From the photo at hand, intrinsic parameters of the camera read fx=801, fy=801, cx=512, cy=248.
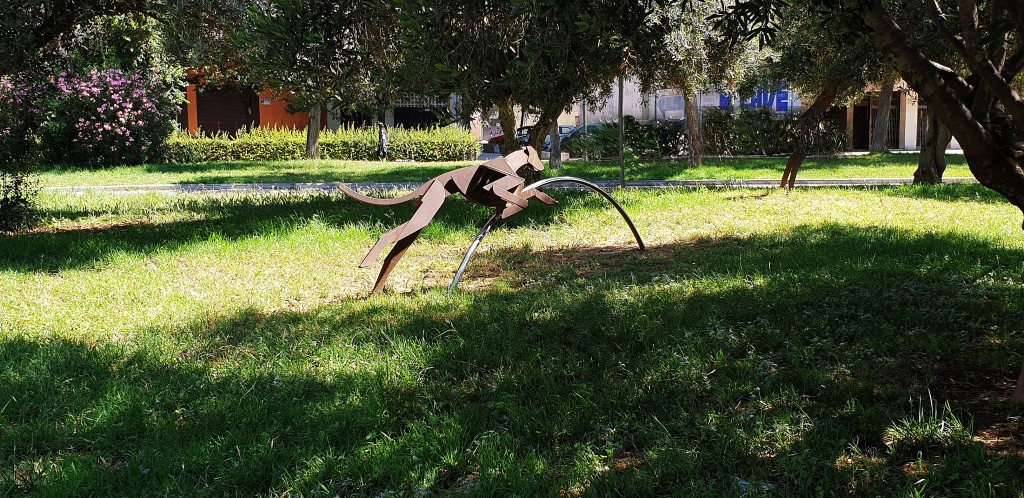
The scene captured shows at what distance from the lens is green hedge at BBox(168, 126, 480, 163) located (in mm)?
25406

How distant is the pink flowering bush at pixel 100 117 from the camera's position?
797 inches

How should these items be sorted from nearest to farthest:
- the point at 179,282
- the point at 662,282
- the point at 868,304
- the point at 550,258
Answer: the point at 868,304 < the point at 662,282 < the point at 179,282 < the point at 550,258

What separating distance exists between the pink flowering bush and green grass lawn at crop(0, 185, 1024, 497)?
14.6 metres

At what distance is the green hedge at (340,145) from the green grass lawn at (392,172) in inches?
127

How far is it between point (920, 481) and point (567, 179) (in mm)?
4091

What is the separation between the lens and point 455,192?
5.94 metres

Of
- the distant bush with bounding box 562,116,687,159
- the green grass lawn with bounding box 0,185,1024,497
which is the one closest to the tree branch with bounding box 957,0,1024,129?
the green grass lawn with bounding box 0,185,1024,497

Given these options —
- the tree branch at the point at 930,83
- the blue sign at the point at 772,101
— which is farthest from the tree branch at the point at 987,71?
the blue sign at the point at 772,101

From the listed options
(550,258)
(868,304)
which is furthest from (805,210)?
(868,304)

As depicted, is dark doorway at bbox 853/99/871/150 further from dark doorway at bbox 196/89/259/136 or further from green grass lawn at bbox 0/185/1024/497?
green grass lawn at bbox 0/185/1024/497

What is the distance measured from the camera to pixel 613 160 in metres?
23.9

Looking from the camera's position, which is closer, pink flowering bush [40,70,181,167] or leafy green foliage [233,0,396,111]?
leafy green foliage [233,0,396,111]

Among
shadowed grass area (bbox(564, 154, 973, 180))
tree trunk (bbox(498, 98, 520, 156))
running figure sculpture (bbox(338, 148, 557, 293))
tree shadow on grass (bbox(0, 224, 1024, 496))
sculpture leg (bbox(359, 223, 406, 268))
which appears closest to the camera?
tree shadow on grass (bbox(0, 224, 1024, 496))

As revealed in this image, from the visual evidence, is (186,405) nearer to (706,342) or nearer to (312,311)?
(312,311)
